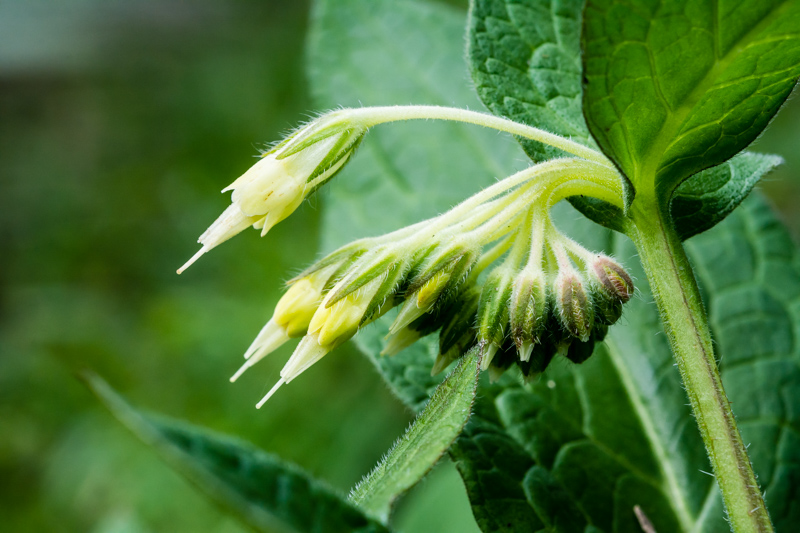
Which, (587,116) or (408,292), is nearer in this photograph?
(587,116)

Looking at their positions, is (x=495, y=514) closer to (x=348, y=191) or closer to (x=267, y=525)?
(x=267, y=525)

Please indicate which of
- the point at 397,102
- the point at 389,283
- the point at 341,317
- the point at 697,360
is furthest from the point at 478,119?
the point at 397,102

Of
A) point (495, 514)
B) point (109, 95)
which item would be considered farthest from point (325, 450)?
point (109, 95)

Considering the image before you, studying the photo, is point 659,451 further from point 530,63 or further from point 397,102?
point 397,102

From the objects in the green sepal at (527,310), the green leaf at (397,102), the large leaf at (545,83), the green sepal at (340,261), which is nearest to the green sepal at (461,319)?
the green sepal at (527,310)

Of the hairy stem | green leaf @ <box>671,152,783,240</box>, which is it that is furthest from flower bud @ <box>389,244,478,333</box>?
green leaf @ <box>671,152,783,240</box>

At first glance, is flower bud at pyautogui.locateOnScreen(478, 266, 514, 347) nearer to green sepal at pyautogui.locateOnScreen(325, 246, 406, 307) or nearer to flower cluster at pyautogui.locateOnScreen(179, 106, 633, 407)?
flower cluster at pyautogui.locateOnScreen(179, 106, 633, 407)

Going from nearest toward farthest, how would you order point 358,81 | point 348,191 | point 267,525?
point 267,525
point 348,191
point 358,81
